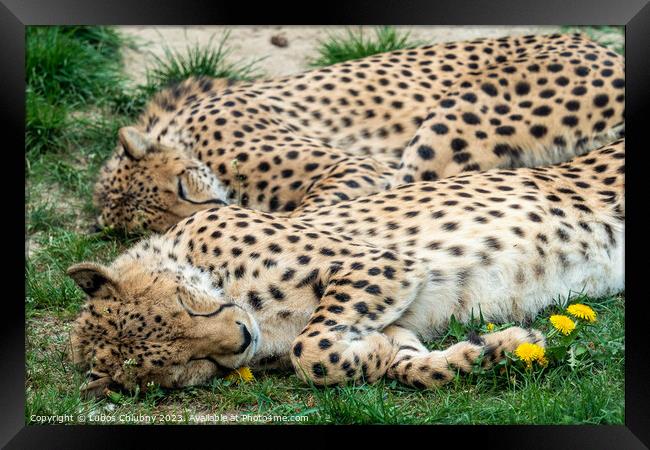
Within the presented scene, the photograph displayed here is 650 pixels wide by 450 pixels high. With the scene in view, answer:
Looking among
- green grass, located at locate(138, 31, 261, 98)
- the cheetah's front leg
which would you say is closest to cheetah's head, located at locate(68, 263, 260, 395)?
the cheetah's front leg

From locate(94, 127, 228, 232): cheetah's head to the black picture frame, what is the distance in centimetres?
118

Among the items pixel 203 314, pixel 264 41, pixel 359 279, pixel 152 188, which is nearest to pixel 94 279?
pixel 203 314

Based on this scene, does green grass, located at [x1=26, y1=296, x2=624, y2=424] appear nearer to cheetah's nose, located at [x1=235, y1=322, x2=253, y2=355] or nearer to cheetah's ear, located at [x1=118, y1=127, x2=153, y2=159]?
cheetah's nose, located at [x1=235, y1=322, x2=253, y2=355]

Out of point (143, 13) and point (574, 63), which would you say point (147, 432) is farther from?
point (574, 63)

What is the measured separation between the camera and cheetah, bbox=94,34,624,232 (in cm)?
529

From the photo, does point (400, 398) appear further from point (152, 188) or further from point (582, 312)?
point (152, 188)

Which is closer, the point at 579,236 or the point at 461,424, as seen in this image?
the point at 461,424

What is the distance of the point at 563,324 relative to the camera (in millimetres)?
4297

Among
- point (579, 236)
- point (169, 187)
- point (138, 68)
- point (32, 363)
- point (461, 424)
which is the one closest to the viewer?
point (461, 424)

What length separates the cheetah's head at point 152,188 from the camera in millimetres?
5297

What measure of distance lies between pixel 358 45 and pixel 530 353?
2437 millimetres

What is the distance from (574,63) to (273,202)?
59.6 inches

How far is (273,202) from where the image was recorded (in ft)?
17.5
